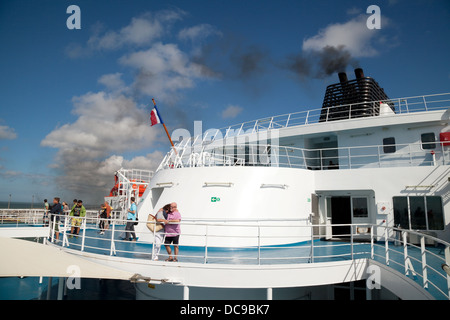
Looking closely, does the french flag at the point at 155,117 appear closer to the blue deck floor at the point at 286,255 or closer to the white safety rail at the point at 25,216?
the blue deck floor at the point at 286,255

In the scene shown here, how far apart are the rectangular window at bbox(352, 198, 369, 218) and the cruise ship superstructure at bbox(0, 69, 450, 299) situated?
37 millimetres

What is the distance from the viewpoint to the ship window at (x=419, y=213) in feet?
34.5

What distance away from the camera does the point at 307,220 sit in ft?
35.4

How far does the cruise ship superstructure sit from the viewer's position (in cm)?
666

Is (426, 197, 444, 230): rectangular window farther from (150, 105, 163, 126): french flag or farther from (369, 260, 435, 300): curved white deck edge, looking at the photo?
(150, 105, 163, 126): french flag

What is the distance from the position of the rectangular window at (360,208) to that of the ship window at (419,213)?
1.20 m

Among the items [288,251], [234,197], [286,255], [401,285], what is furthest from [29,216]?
[401,285]

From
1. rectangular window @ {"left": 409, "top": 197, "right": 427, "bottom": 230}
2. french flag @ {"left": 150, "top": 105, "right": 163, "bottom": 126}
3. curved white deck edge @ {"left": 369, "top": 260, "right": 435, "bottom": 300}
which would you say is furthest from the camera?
french flag @ {"left": 150, "top": 105, "right": 163, "bottom": 126}

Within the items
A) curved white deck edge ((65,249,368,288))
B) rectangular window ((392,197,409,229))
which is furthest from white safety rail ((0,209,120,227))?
rectangular window ((392,197,409,229))

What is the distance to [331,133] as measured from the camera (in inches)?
543

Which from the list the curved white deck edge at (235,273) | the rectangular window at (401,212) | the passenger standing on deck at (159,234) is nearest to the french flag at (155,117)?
the passenger standing on deck at (159,234)

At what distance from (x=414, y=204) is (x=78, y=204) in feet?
40.7

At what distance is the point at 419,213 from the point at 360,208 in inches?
80.4
